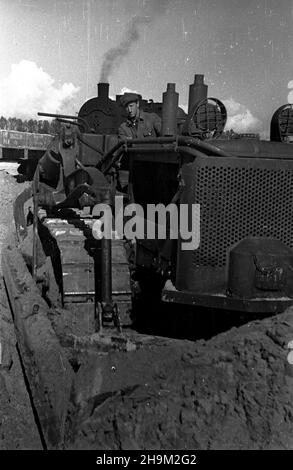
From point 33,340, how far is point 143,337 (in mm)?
912

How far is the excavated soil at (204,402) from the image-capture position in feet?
8.82

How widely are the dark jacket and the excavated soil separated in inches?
140

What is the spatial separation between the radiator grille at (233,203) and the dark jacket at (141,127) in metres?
2.53

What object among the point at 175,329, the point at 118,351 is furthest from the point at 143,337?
the point at 175,329

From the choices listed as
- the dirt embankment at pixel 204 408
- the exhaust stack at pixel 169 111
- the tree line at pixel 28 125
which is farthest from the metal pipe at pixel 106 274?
the tree line at pixel 28 125

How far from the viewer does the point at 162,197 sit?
5.06 m

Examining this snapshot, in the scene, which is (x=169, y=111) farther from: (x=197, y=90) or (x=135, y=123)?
(x=135, y=123)

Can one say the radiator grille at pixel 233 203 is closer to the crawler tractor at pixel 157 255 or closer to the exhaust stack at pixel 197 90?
the crawler tractor at pixel 157 255

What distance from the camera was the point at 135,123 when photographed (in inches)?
259

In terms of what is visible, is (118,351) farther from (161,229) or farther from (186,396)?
(161,229)

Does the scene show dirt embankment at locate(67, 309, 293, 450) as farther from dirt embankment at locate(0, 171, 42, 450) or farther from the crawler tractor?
dirt embankment at locate(0, 171, 42, 450)

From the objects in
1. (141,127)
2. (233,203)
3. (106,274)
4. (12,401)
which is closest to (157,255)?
(106,274)

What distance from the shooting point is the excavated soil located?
2.69 meters

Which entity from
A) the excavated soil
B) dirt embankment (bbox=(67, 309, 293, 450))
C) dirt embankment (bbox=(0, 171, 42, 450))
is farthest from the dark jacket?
dirt embankment (bbox=(67, 309, 293, 450))
